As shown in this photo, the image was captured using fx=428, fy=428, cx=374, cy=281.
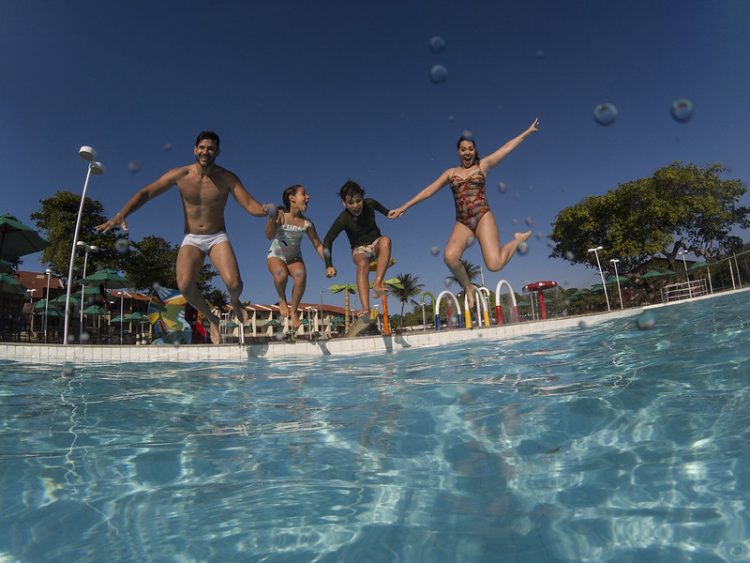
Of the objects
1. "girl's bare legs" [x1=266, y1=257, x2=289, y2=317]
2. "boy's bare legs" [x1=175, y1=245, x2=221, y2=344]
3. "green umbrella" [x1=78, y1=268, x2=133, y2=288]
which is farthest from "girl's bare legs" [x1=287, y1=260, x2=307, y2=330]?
"green umbrella" [x1=78, y1=268, x2=133, y2=288]

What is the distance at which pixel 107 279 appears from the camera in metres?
16.1

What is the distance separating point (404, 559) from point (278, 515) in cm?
54

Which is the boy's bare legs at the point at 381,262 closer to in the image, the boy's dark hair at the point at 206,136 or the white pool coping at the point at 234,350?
the white pool coping at the point at 234,350

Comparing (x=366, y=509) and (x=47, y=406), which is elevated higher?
(x=47, y=406)

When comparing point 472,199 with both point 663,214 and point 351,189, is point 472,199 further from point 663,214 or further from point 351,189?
point 663,214

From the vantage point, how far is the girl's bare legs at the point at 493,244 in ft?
19.2

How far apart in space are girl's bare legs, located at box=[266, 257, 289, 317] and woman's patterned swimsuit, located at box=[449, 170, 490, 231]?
9.50 ft

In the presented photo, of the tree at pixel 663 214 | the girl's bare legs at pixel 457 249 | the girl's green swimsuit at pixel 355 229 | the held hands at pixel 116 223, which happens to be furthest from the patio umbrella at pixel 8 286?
the tree at pixel 663 214

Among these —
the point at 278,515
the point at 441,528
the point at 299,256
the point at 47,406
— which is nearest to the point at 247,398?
the point at 47,406

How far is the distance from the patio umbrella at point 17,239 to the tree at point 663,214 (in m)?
35.4

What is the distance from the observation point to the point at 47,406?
354cm

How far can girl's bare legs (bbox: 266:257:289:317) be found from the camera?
269 inches

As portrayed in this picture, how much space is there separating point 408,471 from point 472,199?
205 inches

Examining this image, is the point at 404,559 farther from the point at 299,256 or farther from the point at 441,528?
the point at 299,256
